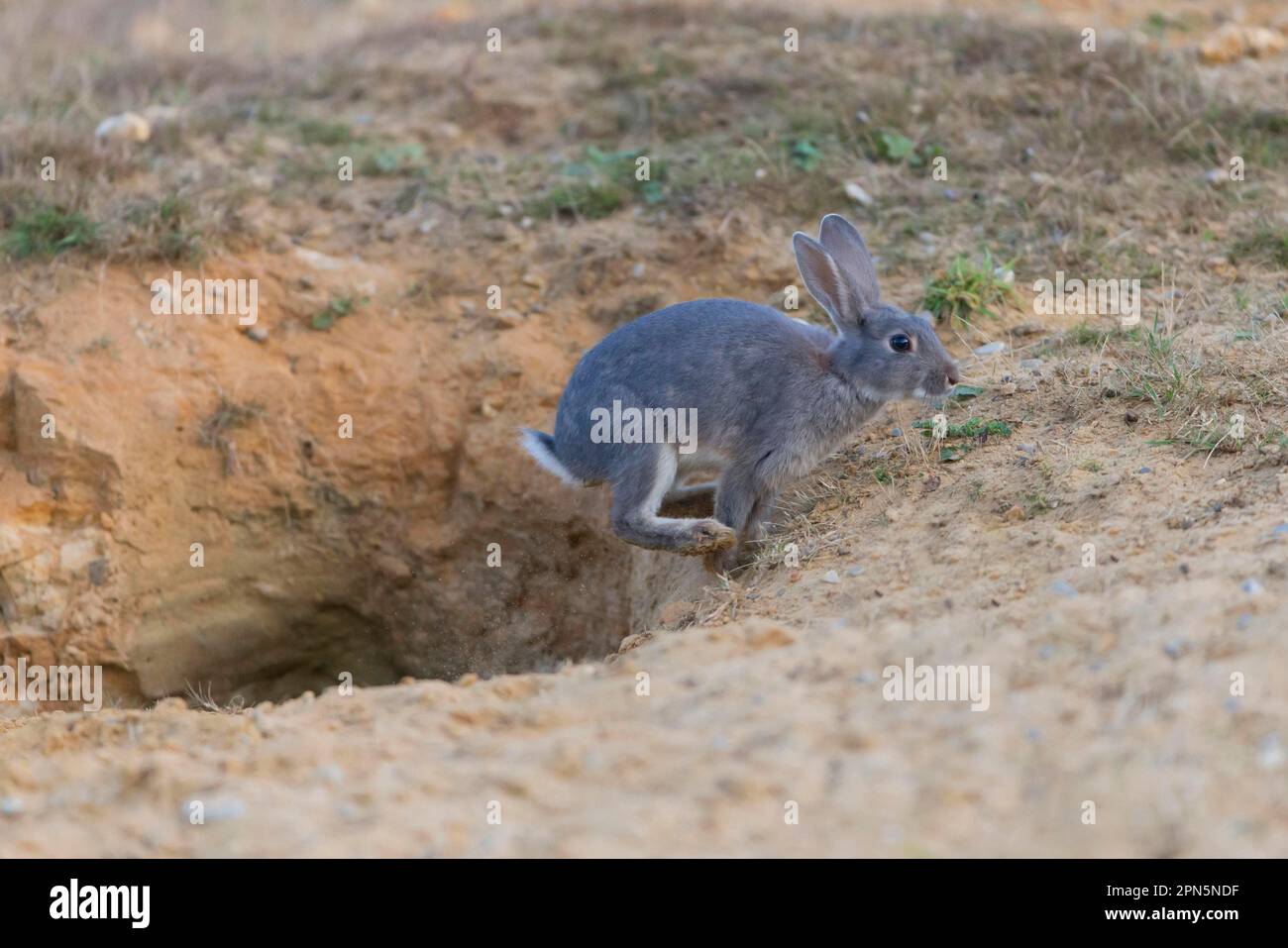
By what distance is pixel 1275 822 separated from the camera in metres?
3.10

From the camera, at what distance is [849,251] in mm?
5996

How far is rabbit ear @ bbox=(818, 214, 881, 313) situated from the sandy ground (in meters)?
0.62

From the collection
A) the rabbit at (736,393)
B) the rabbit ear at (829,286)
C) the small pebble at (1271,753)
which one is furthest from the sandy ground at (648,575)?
the rabbit ear at (829,286)

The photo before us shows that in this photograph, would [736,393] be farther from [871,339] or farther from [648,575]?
[648,575]

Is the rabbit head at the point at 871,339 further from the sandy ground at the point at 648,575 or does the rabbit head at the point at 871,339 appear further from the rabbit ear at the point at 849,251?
the sandy ground at the point at 648,575

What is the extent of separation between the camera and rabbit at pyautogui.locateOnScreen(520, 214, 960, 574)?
5730 millimetres

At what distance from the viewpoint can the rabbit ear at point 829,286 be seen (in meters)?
5.77

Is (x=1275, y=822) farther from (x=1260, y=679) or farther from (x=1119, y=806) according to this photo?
(x=1260, y=679)

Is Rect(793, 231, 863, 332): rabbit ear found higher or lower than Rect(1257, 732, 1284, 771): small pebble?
higher

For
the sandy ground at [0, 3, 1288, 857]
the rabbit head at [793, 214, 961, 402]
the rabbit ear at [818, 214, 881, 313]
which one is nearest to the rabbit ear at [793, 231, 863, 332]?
the rabbit head at [793, 214, 961, 402]

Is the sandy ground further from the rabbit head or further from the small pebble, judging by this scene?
the rabbit head

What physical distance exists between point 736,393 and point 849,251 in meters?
0.81

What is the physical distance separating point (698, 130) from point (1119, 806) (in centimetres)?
568

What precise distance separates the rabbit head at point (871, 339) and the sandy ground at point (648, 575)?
0.28m
